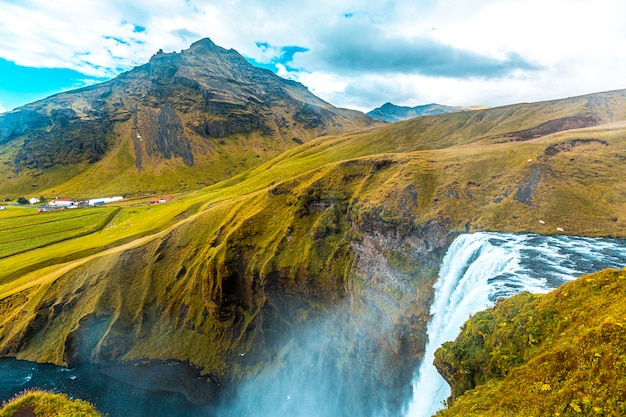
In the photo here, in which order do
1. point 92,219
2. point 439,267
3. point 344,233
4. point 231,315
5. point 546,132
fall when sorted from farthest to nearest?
1. point 92,219
2. point 546,132
3. point 231,315
4. point 344,233
5. point 439,267

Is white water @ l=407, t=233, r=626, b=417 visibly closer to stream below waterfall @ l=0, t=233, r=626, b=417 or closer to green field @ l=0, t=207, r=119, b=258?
stream below waterfall @ l=0, t=233, r=626, b=417

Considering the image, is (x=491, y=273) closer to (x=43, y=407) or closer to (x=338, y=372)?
(x=338, y=372)

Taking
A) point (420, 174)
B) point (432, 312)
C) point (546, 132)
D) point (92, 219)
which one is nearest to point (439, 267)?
point (432, 312)

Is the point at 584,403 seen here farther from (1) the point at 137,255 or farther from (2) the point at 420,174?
(1) the point at 137,255

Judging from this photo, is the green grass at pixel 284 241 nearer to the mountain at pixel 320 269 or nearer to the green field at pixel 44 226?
the mountain at pixel 320 269

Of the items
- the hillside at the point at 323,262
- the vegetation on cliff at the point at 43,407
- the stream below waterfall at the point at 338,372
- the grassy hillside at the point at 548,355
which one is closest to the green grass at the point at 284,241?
the hillside at the point at 323,262

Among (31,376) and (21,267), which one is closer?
(31,376)
